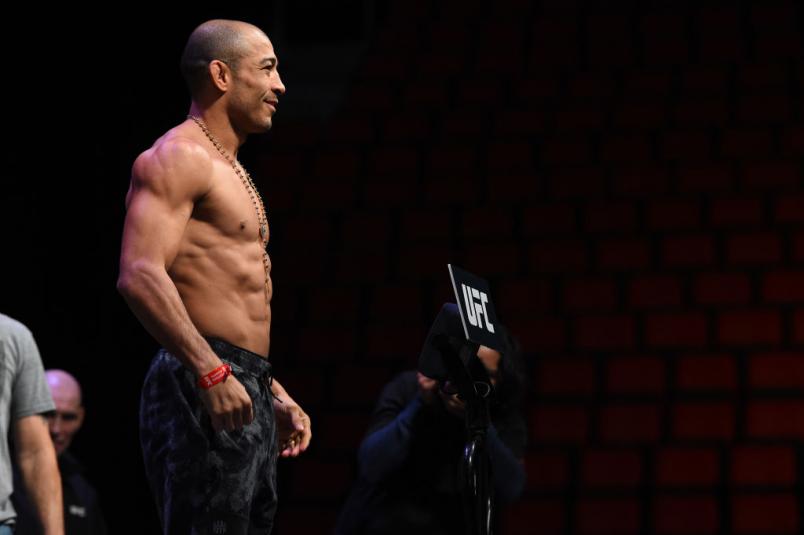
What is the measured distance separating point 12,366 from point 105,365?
6.52 ft

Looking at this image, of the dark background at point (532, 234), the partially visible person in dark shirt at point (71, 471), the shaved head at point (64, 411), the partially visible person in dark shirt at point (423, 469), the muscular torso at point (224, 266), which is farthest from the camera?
the dark background at point (532, 234)

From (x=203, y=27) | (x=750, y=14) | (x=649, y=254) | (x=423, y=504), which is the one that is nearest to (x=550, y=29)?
(x=750, y=14)

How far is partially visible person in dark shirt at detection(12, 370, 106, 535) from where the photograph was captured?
2789mm

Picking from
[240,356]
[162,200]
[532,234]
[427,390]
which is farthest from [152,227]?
[532,234]

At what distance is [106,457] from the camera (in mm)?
3576

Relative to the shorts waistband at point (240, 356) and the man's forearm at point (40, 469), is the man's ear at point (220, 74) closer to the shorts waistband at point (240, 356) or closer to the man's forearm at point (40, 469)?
the shorts waistband at point (240, 356)

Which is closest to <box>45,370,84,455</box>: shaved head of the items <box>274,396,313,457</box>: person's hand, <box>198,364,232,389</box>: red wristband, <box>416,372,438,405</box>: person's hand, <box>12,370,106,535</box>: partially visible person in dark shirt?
<box>12,370,106,535</box>: partially visible person in dark shirt

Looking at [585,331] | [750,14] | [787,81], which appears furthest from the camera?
[750,14]

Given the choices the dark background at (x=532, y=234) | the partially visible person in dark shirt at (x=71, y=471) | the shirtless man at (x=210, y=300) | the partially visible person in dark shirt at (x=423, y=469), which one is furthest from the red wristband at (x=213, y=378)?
the dark background at (x=532, y=234)

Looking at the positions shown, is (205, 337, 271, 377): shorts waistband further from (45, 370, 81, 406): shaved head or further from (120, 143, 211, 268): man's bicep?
(45, 370, 81, 406): shaved head

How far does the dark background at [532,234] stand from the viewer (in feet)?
11.6

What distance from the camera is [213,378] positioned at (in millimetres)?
1363

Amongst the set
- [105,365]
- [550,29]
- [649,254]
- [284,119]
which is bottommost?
[105,365]

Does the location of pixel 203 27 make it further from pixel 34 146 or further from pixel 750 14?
pixel 750 14
